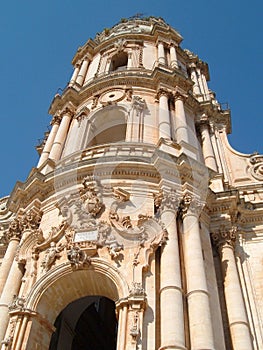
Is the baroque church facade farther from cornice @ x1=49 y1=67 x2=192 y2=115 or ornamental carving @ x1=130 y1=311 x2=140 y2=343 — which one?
cornice @ x1=49 y1=67 x2=192 y2=115

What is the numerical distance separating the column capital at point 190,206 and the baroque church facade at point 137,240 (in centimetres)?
5

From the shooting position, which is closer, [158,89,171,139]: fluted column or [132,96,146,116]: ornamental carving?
[158,89,171,139]: fluted column

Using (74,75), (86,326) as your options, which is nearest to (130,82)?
(74,75)

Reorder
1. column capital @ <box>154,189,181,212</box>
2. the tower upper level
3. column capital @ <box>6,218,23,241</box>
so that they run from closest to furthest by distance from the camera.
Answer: column capital @ <box>154,189,181,212</box> → column capital @ <box>6,218,23,241</box> → the tower upper level

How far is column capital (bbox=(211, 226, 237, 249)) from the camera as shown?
41.7 feet

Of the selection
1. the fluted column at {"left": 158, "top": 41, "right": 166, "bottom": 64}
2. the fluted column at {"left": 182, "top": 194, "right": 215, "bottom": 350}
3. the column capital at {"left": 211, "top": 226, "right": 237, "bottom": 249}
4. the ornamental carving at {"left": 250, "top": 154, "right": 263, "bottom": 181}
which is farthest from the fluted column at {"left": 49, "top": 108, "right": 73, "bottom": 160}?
the ornamental carving at {"left": 250, "top": 154, "right": 263, "bottom": 181}

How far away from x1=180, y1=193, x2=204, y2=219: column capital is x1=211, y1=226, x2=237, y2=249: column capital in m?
1.27

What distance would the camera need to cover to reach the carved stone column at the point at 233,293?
10.3 m

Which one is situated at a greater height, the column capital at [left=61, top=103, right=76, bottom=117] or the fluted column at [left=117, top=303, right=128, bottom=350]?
the column capital at [left=61, top=103, right=76, bottom=117]

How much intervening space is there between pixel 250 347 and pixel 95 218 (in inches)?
208

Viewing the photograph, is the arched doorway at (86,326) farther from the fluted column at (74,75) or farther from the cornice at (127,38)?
the cornice at (127,38)

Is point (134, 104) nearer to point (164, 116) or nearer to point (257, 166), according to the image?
point (164, 116)

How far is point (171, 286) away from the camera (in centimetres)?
971

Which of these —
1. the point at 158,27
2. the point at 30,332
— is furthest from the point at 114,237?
the point at 158,27
